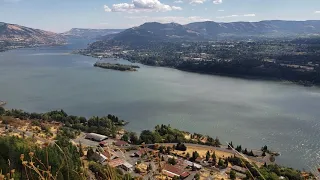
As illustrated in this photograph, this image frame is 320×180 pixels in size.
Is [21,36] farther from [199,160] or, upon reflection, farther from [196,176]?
[196,176]

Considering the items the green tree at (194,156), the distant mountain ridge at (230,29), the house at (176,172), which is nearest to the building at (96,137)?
the green tree at (194,156)

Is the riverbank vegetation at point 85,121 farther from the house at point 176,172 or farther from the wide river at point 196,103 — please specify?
the house at point 176,172

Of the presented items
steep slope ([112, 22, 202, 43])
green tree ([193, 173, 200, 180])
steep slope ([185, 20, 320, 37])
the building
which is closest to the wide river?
the building

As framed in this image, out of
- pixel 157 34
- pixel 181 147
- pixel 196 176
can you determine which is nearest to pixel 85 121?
pixel 181 147

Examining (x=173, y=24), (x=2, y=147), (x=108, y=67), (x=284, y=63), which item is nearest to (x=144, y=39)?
(x=173, y=24)

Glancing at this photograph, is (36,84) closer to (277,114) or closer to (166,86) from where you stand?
(166,86)

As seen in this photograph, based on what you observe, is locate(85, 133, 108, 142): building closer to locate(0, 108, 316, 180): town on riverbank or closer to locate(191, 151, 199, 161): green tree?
locate(0, 108, 316, 180): town on riverbank

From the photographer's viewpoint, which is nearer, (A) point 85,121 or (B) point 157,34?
(A) point 85,121
